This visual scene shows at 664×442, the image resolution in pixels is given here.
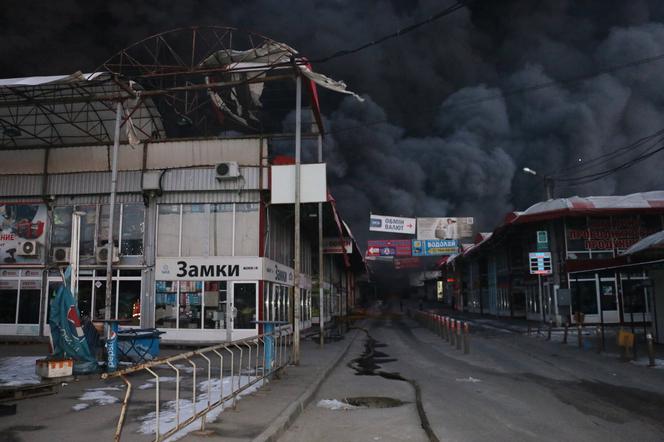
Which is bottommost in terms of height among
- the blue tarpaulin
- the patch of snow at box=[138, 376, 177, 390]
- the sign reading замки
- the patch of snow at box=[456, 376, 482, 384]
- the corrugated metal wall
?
the patch of snow at box=[456, 376, 482, 384]

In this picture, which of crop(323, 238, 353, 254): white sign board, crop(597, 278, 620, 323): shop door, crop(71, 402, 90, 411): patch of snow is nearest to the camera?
crop(71, 402, 90, 411): patch of snow

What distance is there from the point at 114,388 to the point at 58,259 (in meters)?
14.7

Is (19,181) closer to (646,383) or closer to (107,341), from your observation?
(107,341)

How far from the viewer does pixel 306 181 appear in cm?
2003

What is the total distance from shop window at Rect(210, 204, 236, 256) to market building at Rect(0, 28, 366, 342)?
0.04 meters

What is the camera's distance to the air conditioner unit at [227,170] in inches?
884

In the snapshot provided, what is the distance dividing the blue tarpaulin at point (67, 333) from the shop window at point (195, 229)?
35.1 feet

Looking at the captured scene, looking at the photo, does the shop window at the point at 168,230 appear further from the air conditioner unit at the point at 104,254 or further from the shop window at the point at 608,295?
the shop window at the point at 608,295

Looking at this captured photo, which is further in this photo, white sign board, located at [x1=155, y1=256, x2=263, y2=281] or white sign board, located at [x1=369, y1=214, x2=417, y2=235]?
white sign board, located at [x1=369, y1=214, x2=417, y2=235]

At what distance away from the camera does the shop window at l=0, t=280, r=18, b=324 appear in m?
23.9

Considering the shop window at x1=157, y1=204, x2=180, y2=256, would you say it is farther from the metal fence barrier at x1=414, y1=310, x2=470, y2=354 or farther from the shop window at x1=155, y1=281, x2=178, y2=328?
the metal fence barrier at x1=414, y1=310, x2=470, y2=354

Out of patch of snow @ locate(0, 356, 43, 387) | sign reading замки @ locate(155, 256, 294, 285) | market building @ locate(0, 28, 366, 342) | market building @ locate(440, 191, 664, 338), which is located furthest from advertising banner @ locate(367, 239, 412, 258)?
patch of snow @ locate(0, 356, 43, 387)

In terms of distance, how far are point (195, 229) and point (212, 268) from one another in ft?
6.60

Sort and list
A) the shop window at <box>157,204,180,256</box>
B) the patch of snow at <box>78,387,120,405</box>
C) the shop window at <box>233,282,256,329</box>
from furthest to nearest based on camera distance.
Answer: the shop window at <box>157,204,180,256</box> < the shop window at <box>233,282,256,329</box> < the patch of snow at <box>78,387,120,405</box>
